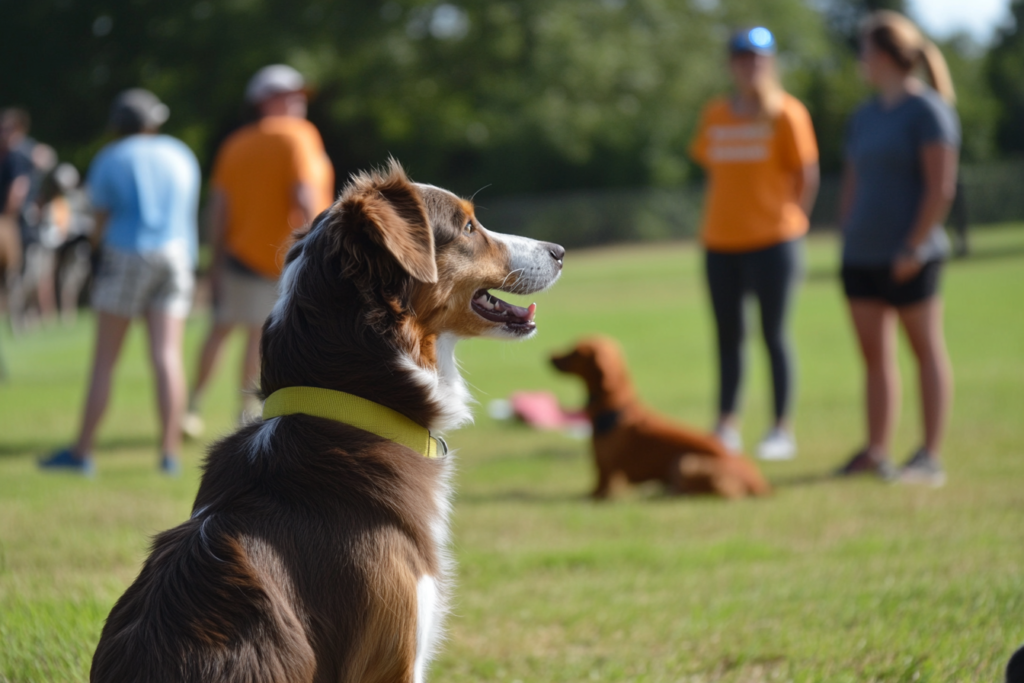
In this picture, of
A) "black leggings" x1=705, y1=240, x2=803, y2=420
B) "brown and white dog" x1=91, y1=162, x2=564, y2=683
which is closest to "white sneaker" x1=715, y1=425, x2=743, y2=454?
"black leggings" x1=705, y1=240, x2=803, y2=420

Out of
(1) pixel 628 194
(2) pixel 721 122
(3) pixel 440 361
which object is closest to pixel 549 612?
(3) pixel 440 361

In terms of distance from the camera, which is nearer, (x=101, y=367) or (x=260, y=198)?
(x=101, y=367)

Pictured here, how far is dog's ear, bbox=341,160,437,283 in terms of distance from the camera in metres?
2.76

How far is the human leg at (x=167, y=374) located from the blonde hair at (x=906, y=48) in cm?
501

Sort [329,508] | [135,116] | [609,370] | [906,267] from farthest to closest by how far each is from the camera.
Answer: [135,116], [609,370], [906,267], [329,508]

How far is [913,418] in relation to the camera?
8977mm

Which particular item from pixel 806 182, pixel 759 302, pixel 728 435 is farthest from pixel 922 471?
pixel 806 182

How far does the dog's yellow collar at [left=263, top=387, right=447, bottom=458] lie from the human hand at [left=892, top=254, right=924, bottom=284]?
14.8 feet

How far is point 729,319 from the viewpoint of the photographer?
761 cm

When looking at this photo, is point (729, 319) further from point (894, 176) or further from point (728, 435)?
point (894, 176)

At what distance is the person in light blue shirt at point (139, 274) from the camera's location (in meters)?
6.91

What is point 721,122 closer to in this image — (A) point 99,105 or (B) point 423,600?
(B) point 423,600

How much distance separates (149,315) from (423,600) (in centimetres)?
501

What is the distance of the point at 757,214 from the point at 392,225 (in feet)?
16.7
